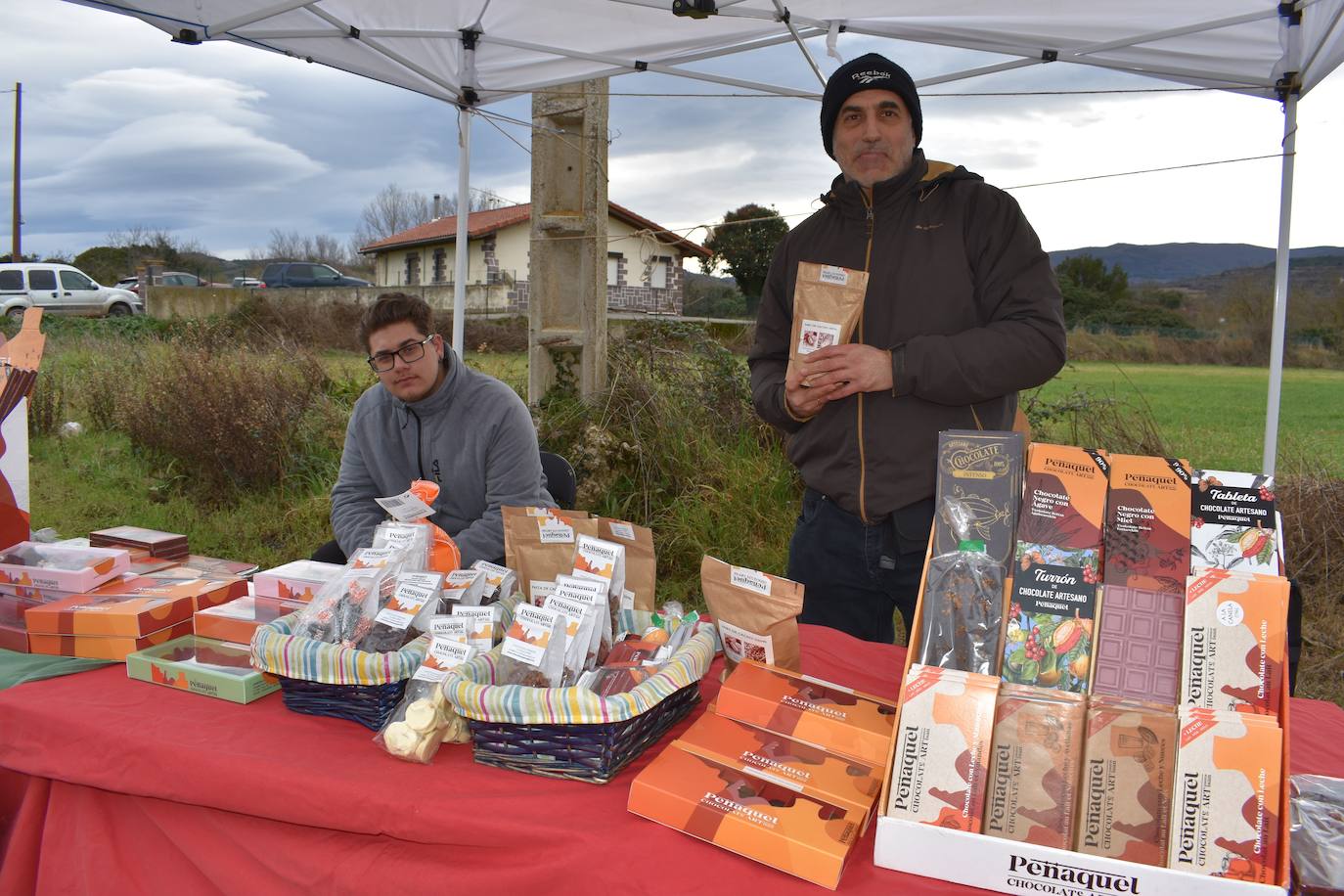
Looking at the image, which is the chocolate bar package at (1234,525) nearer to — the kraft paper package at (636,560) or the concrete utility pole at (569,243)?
the kraft paper package at (636,560)

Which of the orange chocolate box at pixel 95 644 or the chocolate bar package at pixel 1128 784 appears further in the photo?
the orange chocolate box at pixel 95 644

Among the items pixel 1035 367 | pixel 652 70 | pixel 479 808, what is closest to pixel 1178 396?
pixel 652 70

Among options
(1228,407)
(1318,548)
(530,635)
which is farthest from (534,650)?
(1228,407)

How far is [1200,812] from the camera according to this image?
3.13ft

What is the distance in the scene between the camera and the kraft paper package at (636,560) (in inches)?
Answer: 63.8

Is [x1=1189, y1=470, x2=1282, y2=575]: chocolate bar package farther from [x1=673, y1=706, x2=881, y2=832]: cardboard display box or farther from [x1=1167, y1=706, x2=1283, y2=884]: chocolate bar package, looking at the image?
[x1=673, y1=706, x2=881, y2=832]: cardboard display box

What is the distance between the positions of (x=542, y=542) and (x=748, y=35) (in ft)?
8.25

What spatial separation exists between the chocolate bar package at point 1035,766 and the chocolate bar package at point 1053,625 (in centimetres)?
5

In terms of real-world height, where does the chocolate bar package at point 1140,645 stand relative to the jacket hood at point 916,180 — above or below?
below

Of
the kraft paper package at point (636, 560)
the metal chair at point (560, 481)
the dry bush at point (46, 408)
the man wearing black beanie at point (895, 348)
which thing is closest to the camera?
the kraft paper package at point (636, 560)

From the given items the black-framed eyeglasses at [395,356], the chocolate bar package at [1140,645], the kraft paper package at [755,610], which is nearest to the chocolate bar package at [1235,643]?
the chocolate bar package at [1140,645]

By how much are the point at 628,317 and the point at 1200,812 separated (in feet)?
19.1

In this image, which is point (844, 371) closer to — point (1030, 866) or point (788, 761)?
point (788, 761)

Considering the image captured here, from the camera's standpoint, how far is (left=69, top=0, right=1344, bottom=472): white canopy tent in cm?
271
